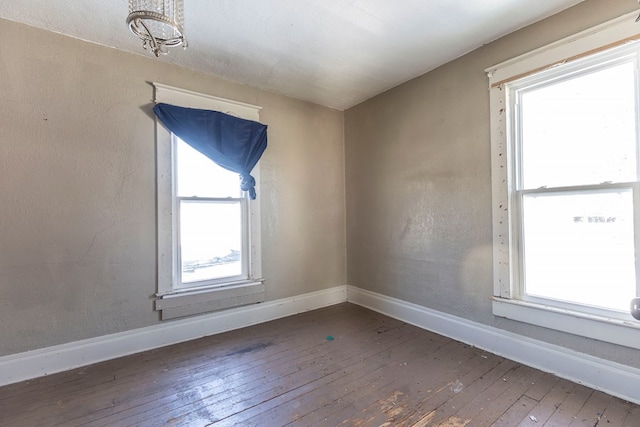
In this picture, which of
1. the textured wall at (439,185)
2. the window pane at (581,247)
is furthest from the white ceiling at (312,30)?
the window pane at (581,247)

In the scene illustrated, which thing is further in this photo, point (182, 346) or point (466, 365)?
point (182, 346)

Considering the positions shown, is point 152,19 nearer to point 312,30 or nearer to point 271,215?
point 312,30

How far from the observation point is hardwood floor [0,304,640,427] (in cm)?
168

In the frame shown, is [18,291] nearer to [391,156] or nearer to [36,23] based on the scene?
[36,23]

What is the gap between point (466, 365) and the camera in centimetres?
222

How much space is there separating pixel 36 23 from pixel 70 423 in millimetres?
2758

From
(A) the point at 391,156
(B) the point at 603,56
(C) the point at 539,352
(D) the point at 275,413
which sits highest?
(B) the point at 603,56

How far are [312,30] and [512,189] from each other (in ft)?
6.74

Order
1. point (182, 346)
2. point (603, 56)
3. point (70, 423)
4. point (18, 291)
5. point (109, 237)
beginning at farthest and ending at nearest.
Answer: point (182, 346) < point (109, 237) < point (18, 291) < point (603, 56) < point (70, 423)

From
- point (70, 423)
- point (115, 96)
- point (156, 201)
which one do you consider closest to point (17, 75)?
point (115, 96)

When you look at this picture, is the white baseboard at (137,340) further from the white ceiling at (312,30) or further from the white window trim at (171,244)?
the white ceiling at (312,30)

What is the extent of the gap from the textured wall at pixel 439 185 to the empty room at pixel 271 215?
2 centimetres

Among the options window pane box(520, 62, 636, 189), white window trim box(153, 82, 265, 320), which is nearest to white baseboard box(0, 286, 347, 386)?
white window trim box(153, 82, 265, 320)

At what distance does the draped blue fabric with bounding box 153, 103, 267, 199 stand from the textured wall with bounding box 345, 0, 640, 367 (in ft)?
4.64
